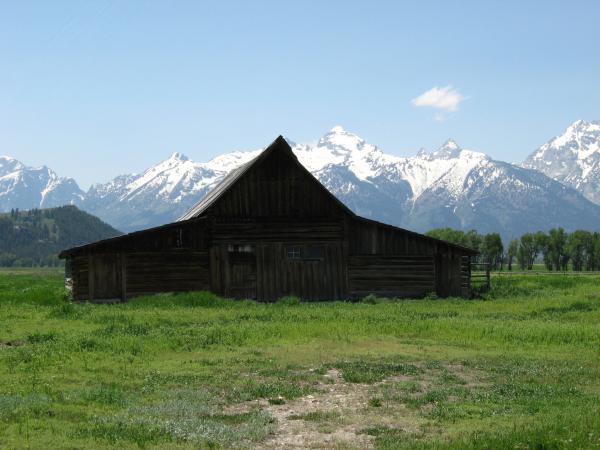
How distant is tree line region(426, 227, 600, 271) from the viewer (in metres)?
138

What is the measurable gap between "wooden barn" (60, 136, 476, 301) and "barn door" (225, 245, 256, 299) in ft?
0.18

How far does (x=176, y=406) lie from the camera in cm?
1283

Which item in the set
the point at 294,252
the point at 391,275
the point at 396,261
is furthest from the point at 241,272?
the point at 396,261

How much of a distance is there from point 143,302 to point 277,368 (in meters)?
18.7

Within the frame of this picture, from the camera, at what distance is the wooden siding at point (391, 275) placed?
1576 inches

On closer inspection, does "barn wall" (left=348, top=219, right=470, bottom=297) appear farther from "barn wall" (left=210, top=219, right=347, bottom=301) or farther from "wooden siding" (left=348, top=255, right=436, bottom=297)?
"barn wall" (left=210, top=219, right=347, bottom=301)

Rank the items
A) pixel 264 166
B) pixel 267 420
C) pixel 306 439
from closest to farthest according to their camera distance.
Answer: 1. pixel 306 439
2. pixel 267 420
3. pixel 264 166

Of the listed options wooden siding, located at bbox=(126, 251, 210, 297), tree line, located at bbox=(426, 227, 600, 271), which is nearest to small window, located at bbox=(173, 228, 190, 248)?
wooden siding, located at bbox=(126, 251, 210, 297)

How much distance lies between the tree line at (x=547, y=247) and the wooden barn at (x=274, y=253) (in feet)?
326

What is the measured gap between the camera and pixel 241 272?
38688 millimetres

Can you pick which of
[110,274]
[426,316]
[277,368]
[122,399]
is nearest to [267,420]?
[122,399]

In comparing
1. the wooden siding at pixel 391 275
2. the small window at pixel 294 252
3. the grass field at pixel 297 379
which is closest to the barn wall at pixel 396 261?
the wooden siding at pixel 391 275

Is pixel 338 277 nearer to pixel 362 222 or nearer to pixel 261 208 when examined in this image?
pixel 362 222

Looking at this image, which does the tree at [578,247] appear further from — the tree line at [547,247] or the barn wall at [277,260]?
the barn wall at [277,260]
